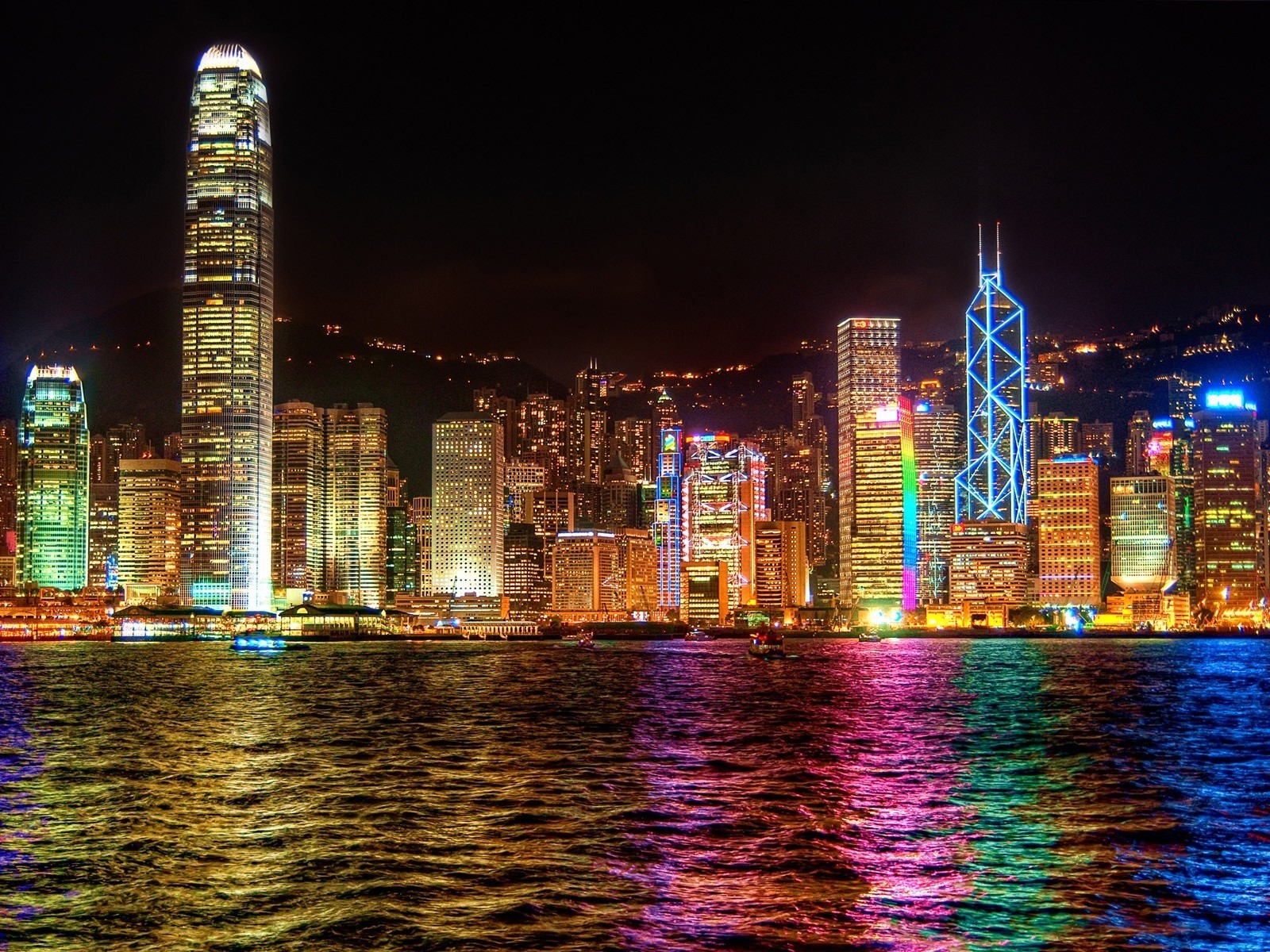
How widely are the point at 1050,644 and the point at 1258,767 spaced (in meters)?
119

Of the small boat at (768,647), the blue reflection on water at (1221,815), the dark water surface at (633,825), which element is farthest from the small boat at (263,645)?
the blue reflection on water at (1221,815)

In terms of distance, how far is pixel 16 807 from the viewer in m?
28.2

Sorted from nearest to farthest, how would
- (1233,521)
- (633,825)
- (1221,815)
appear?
(633,825)
(1221,815)
(1233,521)

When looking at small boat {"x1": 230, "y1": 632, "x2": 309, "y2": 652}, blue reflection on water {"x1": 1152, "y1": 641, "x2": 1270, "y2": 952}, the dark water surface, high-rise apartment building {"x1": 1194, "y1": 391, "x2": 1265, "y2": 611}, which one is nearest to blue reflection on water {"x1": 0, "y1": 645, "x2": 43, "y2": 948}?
the dark water surface

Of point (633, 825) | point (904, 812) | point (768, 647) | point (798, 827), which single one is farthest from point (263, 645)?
point (798, 827)

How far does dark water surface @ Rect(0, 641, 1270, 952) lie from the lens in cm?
1881

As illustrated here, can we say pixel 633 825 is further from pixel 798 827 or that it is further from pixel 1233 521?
pixel 1233 521

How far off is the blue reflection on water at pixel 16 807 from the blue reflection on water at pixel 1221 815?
15800 mm

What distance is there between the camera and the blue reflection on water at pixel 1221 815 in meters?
18.8

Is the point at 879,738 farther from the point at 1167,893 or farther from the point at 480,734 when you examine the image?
the point at 1167,893

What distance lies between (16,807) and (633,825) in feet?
41.1

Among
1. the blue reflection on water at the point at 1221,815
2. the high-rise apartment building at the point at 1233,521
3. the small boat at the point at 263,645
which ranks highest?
the high-rise apartment building at the point at 1233,521

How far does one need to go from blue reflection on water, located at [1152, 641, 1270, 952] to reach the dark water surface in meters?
0.08

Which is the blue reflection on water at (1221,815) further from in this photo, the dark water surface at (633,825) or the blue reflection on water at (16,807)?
the blue reflection on water at (16,807)
